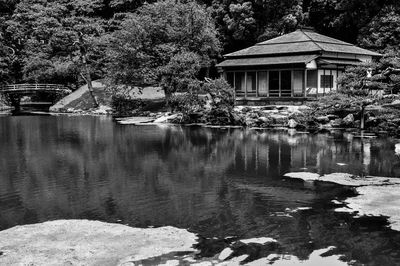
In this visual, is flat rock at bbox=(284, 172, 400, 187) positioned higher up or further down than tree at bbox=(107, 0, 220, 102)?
further down

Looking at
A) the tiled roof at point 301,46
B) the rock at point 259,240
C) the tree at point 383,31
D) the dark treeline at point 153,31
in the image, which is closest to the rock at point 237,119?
the dark treeline at point 153,31

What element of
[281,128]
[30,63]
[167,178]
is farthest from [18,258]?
[30,63]

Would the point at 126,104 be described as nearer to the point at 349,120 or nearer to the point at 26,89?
the point at 26,89

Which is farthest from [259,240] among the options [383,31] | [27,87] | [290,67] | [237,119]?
[27,87]

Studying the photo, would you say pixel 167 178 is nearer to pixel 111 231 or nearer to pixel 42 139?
pixel 111 231

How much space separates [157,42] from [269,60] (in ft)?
36.9

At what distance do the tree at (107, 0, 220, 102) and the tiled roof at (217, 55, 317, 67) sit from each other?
3.33 meters

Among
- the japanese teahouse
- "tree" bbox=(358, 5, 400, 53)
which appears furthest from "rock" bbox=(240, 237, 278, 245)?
"tree" bbox=(358, 5, 400, 53)

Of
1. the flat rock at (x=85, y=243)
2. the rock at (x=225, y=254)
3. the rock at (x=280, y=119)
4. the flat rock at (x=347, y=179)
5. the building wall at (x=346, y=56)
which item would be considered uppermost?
the building wall at (x=346, y=56)

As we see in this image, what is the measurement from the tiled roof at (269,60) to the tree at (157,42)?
10.9ft

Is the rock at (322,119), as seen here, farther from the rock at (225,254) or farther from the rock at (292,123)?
the rock at (225,254)

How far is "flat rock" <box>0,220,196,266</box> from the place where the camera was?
1095 centimetres

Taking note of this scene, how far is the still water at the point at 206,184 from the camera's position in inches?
514

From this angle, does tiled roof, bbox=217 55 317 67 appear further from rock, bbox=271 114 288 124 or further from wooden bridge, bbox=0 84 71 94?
wooden bridge, bbox=0 84 71 94
